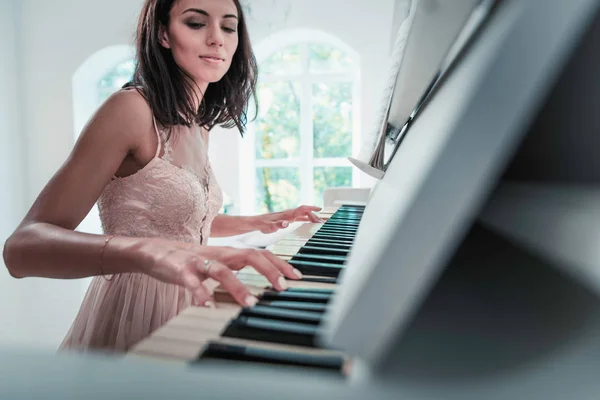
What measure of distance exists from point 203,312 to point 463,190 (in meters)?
0.22

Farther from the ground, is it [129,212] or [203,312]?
[203,312]

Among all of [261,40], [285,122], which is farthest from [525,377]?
[285,122]

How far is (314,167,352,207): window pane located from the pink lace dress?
3802mm

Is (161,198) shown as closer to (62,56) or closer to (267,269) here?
(267,269)

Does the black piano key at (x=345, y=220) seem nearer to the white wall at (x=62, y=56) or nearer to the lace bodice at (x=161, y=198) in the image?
the lace bodice at (x=161, y=198)

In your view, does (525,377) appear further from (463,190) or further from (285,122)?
(285,122)

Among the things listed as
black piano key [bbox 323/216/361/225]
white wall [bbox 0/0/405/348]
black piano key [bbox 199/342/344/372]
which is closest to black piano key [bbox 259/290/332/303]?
black piano key [bbox 199/342/344/372]

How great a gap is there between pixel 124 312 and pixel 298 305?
25.9 inches

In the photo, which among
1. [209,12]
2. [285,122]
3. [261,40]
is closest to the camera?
[209,12]

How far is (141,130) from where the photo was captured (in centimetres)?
88

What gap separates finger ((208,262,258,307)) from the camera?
1.19 ft

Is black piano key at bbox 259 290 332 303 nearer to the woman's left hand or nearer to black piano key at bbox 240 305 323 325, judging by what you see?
black piano key at bbox 240 305 323 325

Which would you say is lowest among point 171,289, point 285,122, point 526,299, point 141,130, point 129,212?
point 285,122

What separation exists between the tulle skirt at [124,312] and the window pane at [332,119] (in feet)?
13.1
